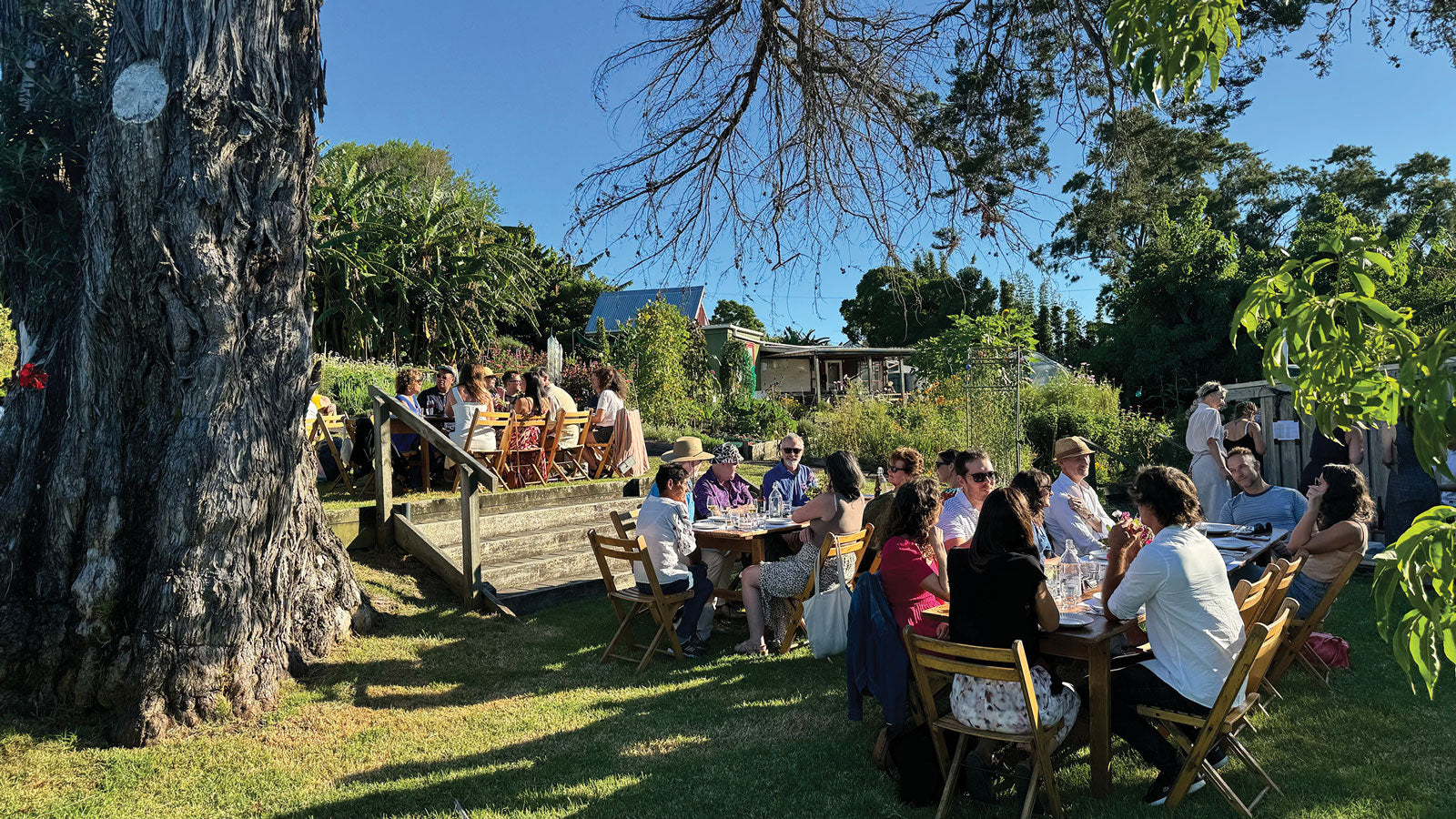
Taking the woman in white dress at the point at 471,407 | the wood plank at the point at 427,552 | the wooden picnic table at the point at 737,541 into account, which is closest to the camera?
the wooden picnic table at the point at 737,541

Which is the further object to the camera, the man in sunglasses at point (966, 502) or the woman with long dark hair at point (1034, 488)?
the man in sunglasses at point (966, 502)

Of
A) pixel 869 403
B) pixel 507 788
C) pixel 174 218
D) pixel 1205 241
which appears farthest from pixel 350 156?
pixel 507 788

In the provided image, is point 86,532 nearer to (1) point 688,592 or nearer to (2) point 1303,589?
(1) point 688,592

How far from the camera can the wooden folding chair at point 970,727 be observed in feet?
10.3

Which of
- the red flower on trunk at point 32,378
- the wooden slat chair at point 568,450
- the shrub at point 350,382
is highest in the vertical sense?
the shrub at point 350,382

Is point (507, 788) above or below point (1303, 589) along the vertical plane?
below

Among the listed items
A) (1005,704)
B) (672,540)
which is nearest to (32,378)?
(672,540)

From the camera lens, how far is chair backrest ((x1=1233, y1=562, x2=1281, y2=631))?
11.7 feet

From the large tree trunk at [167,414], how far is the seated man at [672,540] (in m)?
2.21

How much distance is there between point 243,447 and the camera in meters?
4.68

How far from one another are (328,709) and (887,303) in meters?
3.77

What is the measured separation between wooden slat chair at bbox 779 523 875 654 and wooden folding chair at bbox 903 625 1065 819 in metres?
1.87

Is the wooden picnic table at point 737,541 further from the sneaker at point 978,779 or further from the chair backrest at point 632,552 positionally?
the sneaker at point 978,779

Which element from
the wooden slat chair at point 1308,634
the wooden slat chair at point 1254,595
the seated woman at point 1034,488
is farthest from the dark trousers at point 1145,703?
the wooden slat chair at point 1308,634
